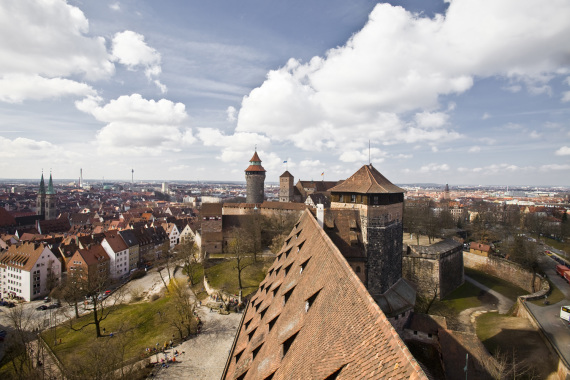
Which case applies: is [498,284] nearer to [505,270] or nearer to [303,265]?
[505,270]

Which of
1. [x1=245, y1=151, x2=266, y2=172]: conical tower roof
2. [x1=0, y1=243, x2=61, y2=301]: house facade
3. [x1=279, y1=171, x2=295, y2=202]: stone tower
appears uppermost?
[x1=245, y1=151, x2=266, y2=172]: conical tower roof

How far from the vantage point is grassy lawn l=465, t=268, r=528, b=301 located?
3625 cm

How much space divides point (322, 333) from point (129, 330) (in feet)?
98.9

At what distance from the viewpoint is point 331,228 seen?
21.2m

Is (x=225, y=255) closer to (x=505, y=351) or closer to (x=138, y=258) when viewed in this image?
(x=138, y=258)

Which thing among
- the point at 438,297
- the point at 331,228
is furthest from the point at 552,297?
the point at 331,228

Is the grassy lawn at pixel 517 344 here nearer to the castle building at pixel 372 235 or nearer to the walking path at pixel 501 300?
the walking path at pixel 501 300

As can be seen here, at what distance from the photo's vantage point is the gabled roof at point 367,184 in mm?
21062

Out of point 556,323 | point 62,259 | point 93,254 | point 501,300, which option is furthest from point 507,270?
point 62,259

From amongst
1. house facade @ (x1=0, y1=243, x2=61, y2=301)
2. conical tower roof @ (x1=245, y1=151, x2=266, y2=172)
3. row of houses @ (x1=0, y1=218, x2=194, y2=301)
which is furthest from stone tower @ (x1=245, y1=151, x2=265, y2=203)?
house facade @ (x1=0, y1=243, x2=61, y2=301)

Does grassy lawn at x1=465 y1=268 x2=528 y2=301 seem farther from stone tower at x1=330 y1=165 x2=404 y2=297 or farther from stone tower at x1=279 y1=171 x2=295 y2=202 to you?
stone tower at x1=279 y1=171 x2=295 y2=202

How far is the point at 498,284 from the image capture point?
A: 129ft

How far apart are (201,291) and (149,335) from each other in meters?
8.55

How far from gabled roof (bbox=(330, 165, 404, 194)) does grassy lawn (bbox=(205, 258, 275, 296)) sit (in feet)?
55.0
